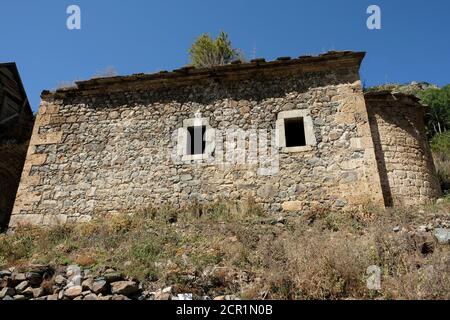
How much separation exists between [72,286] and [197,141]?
4.66 metres

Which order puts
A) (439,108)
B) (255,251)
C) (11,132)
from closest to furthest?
(255,251), (11,132), (439,108)

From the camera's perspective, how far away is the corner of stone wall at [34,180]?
835 centimetres

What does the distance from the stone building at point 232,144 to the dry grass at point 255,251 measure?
597mm

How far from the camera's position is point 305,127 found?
27.2 feet

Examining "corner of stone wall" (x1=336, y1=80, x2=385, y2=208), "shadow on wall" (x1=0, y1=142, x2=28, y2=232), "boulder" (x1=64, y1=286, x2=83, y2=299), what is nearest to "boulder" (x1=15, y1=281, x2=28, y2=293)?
"boulder" (x1=64, y1=286, x2=83, y2=299)

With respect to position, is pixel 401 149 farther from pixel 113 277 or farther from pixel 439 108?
pixel 439 108

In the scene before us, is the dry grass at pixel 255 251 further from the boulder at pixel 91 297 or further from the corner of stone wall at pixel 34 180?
the boulder at pixel 91 297

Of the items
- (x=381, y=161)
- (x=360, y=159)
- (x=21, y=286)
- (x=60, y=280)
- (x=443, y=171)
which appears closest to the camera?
(x=21, y=286)

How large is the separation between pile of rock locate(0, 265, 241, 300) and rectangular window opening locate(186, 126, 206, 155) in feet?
13.0

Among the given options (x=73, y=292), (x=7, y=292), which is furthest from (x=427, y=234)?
(x=7, y=292)

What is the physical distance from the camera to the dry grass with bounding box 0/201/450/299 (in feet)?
Answer: 14.8

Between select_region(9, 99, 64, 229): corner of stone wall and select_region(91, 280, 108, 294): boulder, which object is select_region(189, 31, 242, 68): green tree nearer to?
select_region(9, 99, 64, 229): corner of stone wall

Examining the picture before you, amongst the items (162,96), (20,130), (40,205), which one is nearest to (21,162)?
(20,130)
